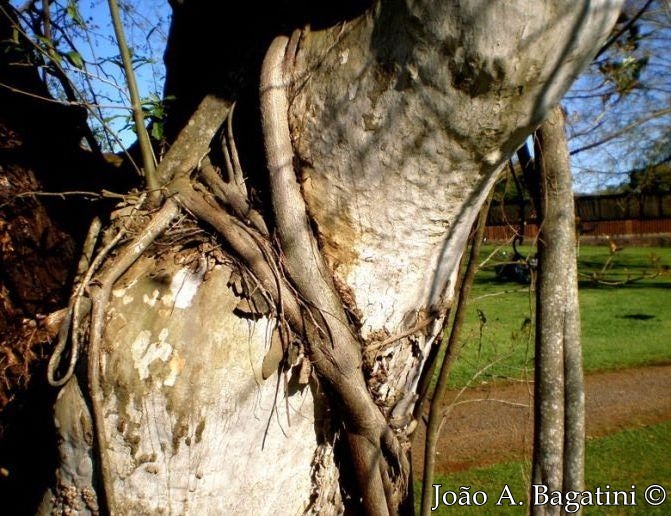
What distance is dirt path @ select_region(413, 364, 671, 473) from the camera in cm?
611

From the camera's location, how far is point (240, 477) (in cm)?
179

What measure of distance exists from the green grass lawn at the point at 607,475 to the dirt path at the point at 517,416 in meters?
0.25

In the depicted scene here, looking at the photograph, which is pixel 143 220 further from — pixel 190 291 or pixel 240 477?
pixel 240 477

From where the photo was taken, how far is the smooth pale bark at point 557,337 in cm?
A: 276

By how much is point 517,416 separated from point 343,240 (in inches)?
228

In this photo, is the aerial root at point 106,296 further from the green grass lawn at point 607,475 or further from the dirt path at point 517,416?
the dirt path at point 517,416

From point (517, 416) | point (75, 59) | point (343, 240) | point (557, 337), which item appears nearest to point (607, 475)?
point (517, 416)

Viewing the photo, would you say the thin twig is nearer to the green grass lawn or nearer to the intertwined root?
the intertwined root

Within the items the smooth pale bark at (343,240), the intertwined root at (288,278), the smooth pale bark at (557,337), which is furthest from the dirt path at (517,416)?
the smooth pale bark at (343,240)

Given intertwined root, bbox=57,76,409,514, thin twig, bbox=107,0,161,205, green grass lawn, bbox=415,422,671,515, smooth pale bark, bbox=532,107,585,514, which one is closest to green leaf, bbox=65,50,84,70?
thin twig, bbox=107,0,161,205

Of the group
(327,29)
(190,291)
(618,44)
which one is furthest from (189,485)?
(618,44)

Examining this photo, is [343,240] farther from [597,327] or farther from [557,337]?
[597,327]

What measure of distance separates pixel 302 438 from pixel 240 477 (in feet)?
0.69

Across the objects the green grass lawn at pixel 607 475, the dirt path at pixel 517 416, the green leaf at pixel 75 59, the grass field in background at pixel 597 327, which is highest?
the grass field in background at pixel 597 327
